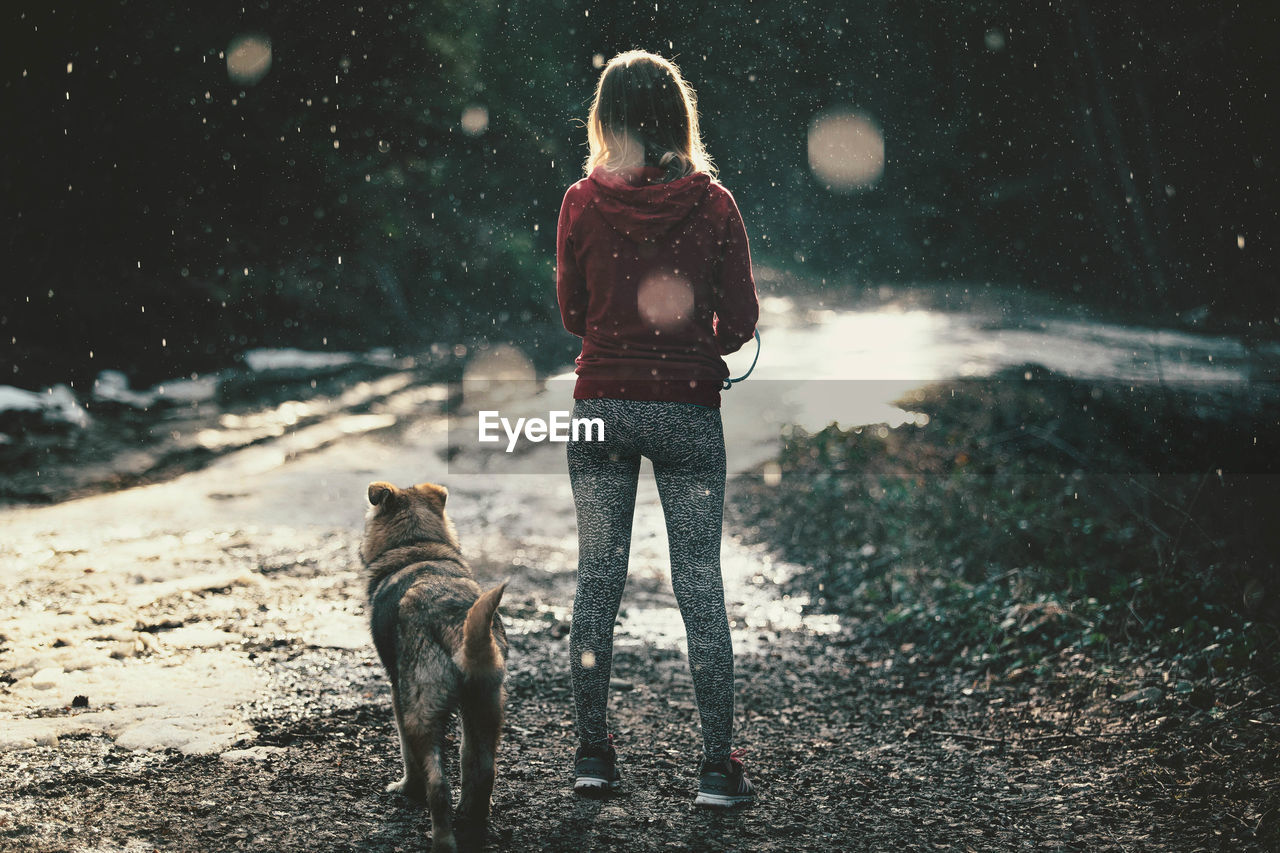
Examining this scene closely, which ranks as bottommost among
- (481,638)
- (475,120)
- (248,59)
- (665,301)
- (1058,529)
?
(1058,529)

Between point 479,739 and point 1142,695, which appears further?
point 1142,695

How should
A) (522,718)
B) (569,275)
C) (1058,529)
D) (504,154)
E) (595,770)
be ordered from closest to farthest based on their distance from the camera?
(569,275)
(595,770)
(522,718)
(1058,529)
(504,154)

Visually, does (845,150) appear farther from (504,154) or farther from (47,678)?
(47,678)

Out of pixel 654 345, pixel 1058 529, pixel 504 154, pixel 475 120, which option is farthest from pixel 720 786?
pixel 504 154

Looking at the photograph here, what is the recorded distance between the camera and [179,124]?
10.6 meters

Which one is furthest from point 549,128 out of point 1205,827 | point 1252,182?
point 1205,827

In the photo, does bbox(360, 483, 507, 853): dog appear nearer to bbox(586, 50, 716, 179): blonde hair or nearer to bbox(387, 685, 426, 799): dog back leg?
bbox(387, 685, 426, 799): dog back leg

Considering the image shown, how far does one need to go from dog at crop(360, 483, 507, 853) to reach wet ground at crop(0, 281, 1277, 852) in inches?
7.6

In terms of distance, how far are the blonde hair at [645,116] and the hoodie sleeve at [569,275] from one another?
0.21 meters

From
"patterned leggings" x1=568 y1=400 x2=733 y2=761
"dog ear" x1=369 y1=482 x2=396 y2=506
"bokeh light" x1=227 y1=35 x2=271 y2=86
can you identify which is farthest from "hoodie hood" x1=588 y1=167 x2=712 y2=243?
"bokeh light" x1=227 y1=35 x2=271 y2=86

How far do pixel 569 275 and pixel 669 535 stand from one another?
3.21 feet

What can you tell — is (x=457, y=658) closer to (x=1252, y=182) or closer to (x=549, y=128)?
(x=1252, y=182)

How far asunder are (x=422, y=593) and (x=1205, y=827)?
9.18 feet

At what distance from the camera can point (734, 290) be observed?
293 centimetres
